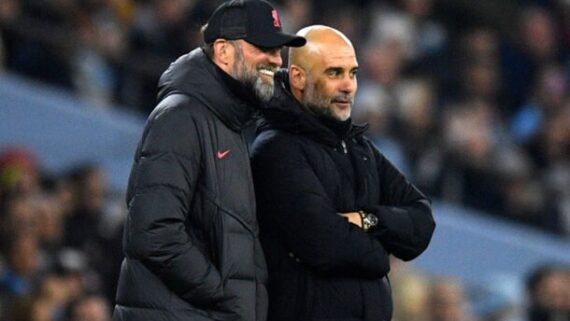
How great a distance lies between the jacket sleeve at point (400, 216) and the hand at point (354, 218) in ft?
0.22

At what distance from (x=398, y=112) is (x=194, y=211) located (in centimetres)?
701

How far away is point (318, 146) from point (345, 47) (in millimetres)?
354

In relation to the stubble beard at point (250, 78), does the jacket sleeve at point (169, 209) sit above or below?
below

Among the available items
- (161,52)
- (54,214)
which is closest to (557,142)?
(161,52)

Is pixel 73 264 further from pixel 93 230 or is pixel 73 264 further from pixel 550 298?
pixel 550 298

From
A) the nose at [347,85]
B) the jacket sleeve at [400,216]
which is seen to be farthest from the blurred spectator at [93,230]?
the nose at [347,85]

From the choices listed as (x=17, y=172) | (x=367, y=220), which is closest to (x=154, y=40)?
(x=17, y=172)

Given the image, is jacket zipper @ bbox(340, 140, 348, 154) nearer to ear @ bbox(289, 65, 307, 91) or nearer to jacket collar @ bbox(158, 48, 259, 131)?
ear @ bbox(289, 65, 307, 91)

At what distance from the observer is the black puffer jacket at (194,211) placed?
16.2 ft

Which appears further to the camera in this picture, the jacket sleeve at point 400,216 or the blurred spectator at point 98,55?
the blurred spectator at point 98,55

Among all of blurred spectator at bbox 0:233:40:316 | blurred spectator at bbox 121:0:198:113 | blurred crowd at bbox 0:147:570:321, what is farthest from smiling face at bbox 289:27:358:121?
blurred spectator at bbox 121:0:198:113

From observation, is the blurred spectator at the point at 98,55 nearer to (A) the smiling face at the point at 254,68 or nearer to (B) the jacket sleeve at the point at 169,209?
(A) the smiling face at the point at 254,68

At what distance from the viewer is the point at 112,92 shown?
11031 millimetres

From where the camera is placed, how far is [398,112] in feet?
39.3
